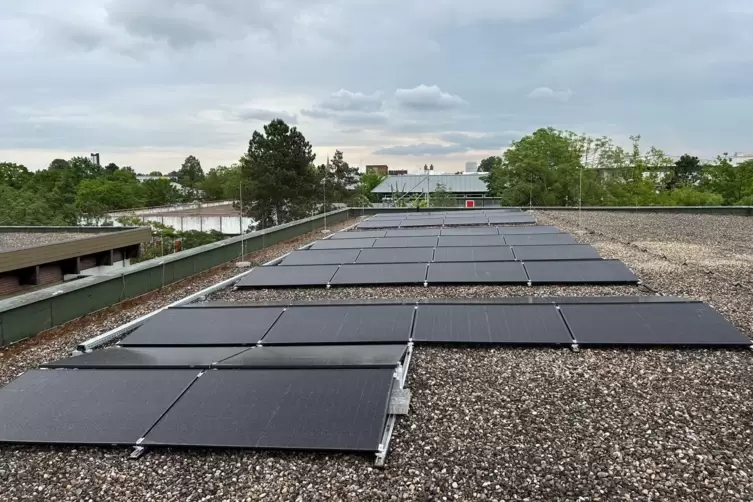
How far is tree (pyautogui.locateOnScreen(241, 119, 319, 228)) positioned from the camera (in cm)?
3525

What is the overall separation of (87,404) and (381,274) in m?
5.51

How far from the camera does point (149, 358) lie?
15.8 ft

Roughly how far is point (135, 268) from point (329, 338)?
4.85 metres

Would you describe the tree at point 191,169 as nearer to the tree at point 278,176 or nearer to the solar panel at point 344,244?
the tree at point 278,176

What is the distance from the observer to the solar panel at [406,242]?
1177 cm

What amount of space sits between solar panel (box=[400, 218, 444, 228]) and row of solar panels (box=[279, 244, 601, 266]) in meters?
6.16

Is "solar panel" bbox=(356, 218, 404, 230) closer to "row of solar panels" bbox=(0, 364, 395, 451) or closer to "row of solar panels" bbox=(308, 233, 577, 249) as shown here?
"row of solar panels" bbox=(308, 233, 577, 249)

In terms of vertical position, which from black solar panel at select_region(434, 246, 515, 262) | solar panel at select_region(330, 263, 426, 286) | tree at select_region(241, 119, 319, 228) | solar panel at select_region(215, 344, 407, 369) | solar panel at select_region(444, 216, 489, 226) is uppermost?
tree at select_region(241, 119, 319, 228)

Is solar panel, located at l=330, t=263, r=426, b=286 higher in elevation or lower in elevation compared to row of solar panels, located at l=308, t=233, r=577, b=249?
lower

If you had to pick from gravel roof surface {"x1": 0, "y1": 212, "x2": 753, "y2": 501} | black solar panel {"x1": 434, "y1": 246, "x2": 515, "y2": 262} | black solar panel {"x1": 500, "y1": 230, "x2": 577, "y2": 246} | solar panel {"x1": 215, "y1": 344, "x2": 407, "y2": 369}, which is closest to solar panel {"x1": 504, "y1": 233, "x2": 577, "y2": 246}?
black solar panel {"x1": 500, "y1": 230, "x2": 577, "y2": 246}

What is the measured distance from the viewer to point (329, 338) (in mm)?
5477

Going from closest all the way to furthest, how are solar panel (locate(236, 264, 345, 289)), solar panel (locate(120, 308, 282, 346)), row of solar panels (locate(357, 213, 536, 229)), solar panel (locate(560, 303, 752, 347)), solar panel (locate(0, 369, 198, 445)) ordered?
solar panel (locate(0, 369, 198, 445)) → solar panel (locate(560, 303, 752, 347)) → solar panel (locate(120, 308, 282, 346)) → solar panel (locate(236, 264, 345, 289)) → row of solar panels (locate(357, 213, 536, 229))

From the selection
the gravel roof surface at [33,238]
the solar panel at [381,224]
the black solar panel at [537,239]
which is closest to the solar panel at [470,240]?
the black solar panel at [537,239]

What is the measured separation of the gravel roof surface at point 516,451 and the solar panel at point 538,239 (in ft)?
20.9
